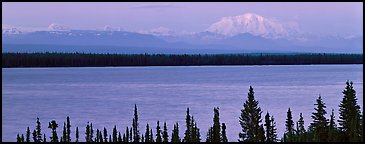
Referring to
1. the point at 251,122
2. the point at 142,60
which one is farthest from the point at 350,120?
the point at 142,60

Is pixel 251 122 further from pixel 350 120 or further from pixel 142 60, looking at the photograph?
pixel 142 60

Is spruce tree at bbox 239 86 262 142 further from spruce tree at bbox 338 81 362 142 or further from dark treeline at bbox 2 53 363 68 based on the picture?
dark treeline at bbox 2 53 363 68

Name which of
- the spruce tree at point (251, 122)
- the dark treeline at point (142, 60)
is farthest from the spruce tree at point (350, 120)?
the dark treeline at point (142, 60)

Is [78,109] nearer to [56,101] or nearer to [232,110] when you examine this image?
[56,101]

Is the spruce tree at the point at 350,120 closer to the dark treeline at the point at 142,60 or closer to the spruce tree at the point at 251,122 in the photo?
the spruce tree at the point at 251,122

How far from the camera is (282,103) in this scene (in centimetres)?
4422

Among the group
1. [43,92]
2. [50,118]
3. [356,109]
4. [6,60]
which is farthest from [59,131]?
[6,60]

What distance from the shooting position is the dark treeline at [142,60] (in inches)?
4234

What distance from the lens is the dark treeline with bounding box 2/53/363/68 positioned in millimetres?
107550

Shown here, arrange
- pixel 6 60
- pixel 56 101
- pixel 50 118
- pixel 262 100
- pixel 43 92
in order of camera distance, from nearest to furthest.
→ pixel 50 118
pixel 262 100
pixel 56 101
pixel 43 92
pixel 6 60

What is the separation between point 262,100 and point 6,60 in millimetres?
67785

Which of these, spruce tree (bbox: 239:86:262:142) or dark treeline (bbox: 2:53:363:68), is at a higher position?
dark treeline (bbox: 2:53:363:68)

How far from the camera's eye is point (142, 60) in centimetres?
11969

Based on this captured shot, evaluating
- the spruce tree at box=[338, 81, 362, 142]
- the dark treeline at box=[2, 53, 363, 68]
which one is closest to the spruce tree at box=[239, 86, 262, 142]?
the spruce tree at box=[338, 81, 362, 142]
